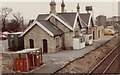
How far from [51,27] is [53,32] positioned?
52.0 inches

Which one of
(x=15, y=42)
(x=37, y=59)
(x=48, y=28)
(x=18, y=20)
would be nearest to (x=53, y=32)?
(x=48, y=28)

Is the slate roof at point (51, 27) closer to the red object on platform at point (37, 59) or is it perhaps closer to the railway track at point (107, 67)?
the railway track at point (107, 67)

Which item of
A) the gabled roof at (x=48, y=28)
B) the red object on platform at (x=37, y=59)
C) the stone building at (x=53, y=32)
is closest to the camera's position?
the red object on platform at (x=37, y=59)

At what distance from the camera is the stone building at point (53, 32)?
989 inches

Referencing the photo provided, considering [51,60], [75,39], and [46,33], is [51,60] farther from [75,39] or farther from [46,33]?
[75,39]

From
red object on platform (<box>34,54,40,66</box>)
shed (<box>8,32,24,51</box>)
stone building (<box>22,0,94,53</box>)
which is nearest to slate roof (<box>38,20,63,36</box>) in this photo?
stone building (<box>22,0,94,53</box>)

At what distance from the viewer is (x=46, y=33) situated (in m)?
25.0

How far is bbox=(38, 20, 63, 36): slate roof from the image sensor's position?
2553cm

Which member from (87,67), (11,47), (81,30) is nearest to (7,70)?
(87,67)

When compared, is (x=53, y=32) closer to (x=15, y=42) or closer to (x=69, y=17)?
(x=69, y=17)

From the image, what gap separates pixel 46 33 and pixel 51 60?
15.4 ft

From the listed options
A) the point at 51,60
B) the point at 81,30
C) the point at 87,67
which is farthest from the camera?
the point at 81,30

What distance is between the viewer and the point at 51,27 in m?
26.6

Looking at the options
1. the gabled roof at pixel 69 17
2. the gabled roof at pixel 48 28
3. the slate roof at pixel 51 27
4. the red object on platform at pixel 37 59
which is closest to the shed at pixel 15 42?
the gabled roof at pixel 48 28
